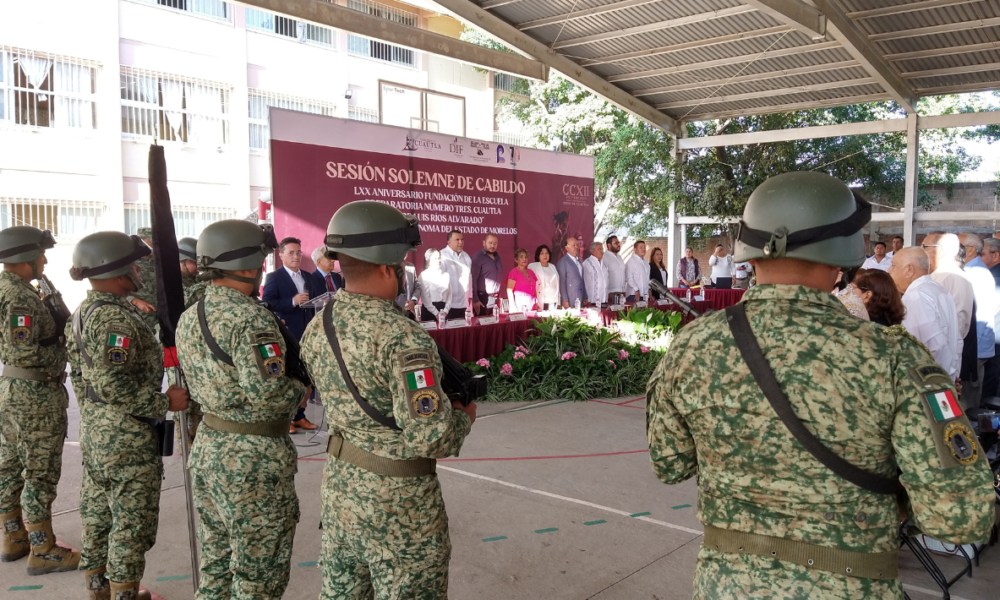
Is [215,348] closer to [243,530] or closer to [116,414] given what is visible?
[243,530]

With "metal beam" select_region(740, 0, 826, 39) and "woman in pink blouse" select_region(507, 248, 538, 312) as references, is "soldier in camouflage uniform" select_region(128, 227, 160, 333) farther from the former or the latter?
"metal beam" select_region(740, 0, 826, 39)

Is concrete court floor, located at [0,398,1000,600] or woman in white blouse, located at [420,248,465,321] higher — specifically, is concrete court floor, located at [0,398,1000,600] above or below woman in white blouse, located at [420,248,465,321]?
below

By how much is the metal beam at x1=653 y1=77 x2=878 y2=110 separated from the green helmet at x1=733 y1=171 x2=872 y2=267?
12.5 m

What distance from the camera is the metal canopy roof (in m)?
10.3

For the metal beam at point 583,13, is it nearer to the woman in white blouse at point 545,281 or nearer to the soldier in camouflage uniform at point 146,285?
the woman in white blouse at point 545,281

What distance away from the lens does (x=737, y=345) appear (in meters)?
1.49

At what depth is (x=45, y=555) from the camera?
139 inches

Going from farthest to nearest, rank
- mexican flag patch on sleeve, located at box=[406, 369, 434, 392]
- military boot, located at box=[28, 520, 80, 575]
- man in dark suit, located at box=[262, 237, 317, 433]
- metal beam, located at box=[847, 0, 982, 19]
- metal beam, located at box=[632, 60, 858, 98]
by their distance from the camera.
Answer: metal beam, located at box=[632, 60, 858, 98] → metal beam, located at box=[847, 0, 982, 19] → man in dark suit, located at box=[262, 237, 317, 433] → military boot, located at box=[28, 520, 80, 575] → mexican flag patch on sleeve, located at box=[406, 369, 434, 392]

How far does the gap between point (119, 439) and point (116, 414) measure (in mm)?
104

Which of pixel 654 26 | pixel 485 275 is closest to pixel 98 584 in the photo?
pixel 485 275

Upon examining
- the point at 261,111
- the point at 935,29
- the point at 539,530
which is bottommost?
the point at 539,530

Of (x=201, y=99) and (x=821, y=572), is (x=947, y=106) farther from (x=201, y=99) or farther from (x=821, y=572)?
(x=821, y=572)

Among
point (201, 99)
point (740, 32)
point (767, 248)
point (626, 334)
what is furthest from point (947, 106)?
point (767, 248)

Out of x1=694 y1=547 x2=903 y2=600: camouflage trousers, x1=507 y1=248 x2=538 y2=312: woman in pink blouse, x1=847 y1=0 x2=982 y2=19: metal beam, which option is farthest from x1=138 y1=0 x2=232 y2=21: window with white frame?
x1=694 y1=547 x2=903 y2=600: camouflage trousers
